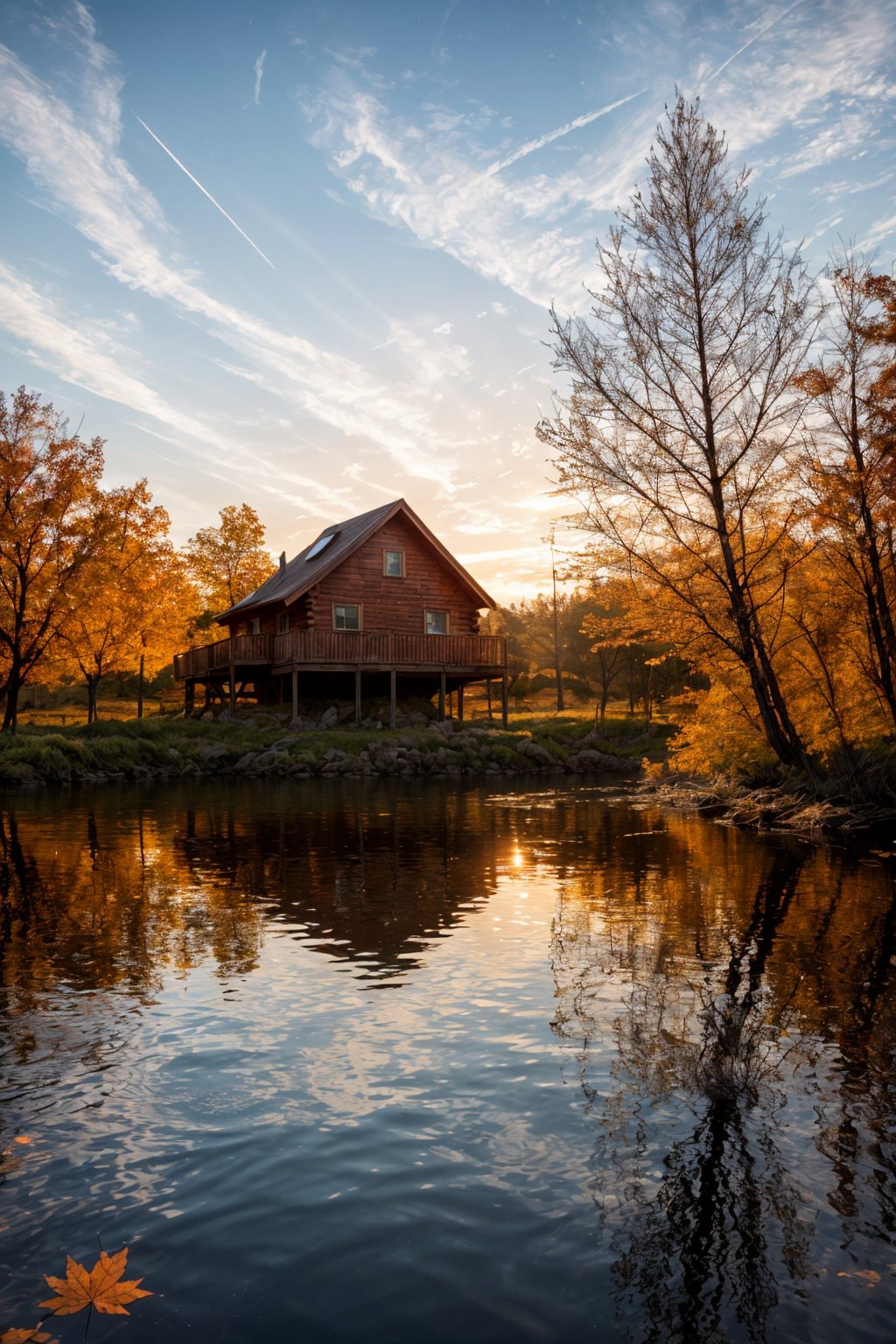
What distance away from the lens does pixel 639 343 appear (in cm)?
1606

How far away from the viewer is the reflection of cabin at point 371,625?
37.4 metres

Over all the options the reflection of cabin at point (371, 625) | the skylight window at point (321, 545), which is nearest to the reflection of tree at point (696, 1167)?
the reflection of cabin at point (371, 625)

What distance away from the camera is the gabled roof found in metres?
38.0

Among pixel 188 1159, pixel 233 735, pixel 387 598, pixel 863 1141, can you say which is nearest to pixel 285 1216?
pixel 188 1159

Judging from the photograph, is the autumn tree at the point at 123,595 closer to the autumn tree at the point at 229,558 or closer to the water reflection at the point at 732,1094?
the autumn tree at the point at 229,558

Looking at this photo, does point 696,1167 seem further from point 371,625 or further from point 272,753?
point 371,625

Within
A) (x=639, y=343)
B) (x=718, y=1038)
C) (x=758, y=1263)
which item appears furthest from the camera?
(x=639, y=343)

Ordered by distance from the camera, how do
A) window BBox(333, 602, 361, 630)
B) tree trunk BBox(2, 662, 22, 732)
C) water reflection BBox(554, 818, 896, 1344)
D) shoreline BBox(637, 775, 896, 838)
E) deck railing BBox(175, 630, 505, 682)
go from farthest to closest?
1. window BBox(333, 602, 361, 630)
2. deck railing BBox(175, 630, 505, 682)
3. tree trunk BBox(2, 662, 22, 732)
4. shoreline BBox(637, 775, 896, 838)
5. water reflection BBox(554, 818, 896, 1344)

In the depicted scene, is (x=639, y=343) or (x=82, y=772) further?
(x=82, y=772)

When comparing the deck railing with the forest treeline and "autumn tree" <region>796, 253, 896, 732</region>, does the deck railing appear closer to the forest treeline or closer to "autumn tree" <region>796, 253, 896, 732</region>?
the forest treeline

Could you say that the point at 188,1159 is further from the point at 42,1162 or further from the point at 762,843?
the point at 762,843

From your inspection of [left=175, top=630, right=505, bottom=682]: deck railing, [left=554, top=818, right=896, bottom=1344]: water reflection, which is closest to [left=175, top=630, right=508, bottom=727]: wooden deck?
[left=175, top=630, right=505, bottom=682]: deck railing

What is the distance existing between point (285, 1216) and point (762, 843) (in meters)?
13.8

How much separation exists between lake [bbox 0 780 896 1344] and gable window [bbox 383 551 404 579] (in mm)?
29290
